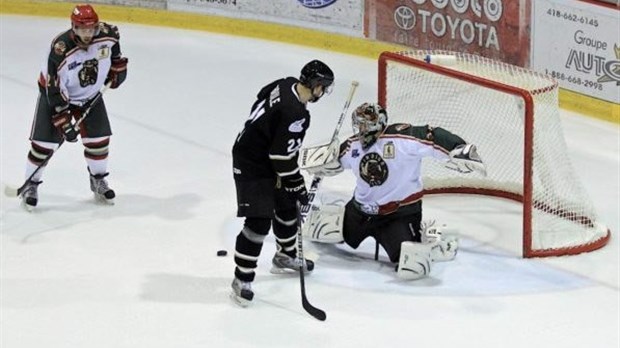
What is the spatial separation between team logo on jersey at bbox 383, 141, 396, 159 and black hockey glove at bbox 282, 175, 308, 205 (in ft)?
1.54

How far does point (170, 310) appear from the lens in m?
5.46

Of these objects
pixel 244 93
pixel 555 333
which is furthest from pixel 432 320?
pixel 244 93

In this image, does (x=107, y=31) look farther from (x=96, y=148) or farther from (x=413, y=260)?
(x=413, y=260)

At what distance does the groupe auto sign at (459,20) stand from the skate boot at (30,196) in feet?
9.12

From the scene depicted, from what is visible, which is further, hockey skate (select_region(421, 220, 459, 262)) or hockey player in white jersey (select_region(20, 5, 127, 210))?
hockey player in white jersey (select_region(20, 5, 127, 210))

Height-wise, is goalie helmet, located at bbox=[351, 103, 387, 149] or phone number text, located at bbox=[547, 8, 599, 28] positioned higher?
goalie helmet, located at bbox=[351, 103, 387, 149]

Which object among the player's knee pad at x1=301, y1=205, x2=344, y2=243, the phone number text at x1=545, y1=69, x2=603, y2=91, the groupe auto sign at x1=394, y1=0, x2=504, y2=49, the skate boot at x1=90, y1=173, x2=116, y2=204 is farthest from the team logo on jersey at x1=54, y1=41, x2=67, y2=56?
the phone number text at x1=545, y1=69, x2=603, y2=91

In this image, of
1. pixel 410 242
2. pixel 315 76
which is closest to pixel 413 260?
pixel 410 242

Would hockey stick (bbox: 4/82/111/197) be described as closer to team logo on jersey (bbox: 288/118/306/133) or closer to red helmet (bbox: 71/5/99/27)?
red helmet (bbox: 71/5/99/27)

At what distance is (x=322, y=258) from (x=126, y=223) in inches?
40.0

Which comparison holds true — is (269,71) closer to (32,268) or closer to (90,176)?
(90,176)

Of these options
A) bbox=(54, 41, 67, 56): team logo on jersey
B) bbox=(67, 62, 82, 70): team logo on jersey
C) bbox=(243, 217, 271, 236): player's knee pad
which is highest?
bbox=(54, 41, 67, 56): team logo on jersey

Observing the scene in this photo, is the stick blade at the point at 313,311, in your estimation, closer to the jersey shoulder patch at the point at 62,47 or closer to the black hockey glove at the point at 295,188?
the black hockey glove at the point at 295,188

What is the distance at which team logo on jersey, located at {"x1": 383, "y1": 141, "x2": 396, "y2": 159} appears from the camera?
564cm
